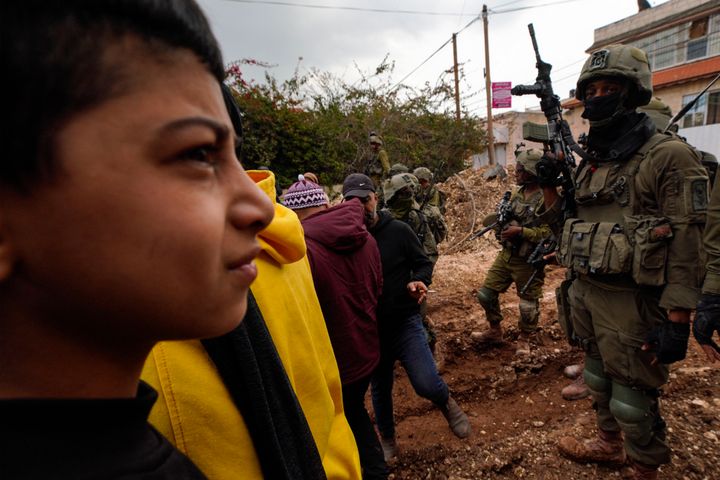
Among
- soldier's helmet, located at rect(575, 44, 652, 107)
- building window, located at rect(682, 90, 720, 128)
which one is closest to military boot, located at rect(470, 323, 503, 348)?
soldier's helmet, located at rect(575, 44, 652, 107)

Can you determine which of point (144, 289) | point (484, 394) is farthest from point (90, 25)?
point (484, 394)

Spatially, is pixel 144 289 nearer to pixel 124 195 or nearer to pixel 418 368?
pixel 124 195

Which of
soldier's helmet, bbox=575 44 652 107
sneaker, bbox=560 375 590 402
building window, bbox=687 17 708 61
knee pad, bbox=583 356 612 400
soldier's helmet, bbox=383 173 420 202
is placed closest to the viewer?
soldier's helmet, bbox=575 44 652 107

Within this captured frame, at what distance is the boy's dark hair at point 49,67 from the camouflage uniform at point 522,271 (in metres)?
4.29

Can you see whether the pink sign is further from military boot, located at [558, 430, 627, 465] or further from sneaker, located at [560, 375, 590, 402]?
military boot, located at [558, 430, 627, 465]

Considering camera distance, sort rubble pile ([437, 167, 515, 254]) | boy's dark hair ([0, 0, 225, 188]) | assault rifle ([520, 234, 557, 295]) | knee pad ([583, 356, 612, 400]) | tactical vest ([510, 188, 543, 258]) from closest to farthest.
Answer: boy's dark hair ([0, 0, 225, 188]) < knee pad ([583, 356, 612, 400]) < assault rifle ([520, 234, 557, 295]) < tactical vest ([510, 188, 543, 258]) < rubble pile ([437, 167, 515, 254])

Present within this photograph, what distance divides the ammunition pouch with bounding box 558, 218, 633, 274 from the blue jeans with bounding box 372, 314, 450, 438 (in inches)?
44.2

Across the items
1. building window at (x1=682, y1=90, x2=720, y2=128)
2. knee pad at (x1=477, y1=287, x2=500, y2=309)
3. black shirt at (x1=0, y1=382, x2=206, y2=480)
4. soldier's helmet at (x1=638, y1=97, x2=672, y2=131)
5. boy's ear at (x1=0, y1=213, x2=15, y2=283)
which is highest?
building window at (x1=682, y1=90, x2=720, y2=128)

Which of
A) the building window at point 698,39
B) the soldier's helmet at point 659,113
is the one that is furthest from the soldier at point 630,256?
the building window at point 698,39

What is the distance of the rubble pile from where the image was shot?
9.16m

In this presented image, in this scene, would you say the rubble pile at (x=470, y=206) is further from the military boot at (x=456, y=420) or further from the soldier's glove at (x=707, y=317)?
the soldier's glove at (x=707, y=317)

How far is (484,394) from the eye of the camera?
3.55 m

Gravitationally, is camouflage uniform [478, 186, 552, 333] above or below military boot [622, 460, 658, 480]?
above

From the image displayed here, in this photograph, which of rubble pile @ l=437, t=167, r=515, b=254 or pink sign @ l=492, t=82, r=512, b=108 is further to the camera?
pink sign @ l=492, t=82, r=512, b=108
